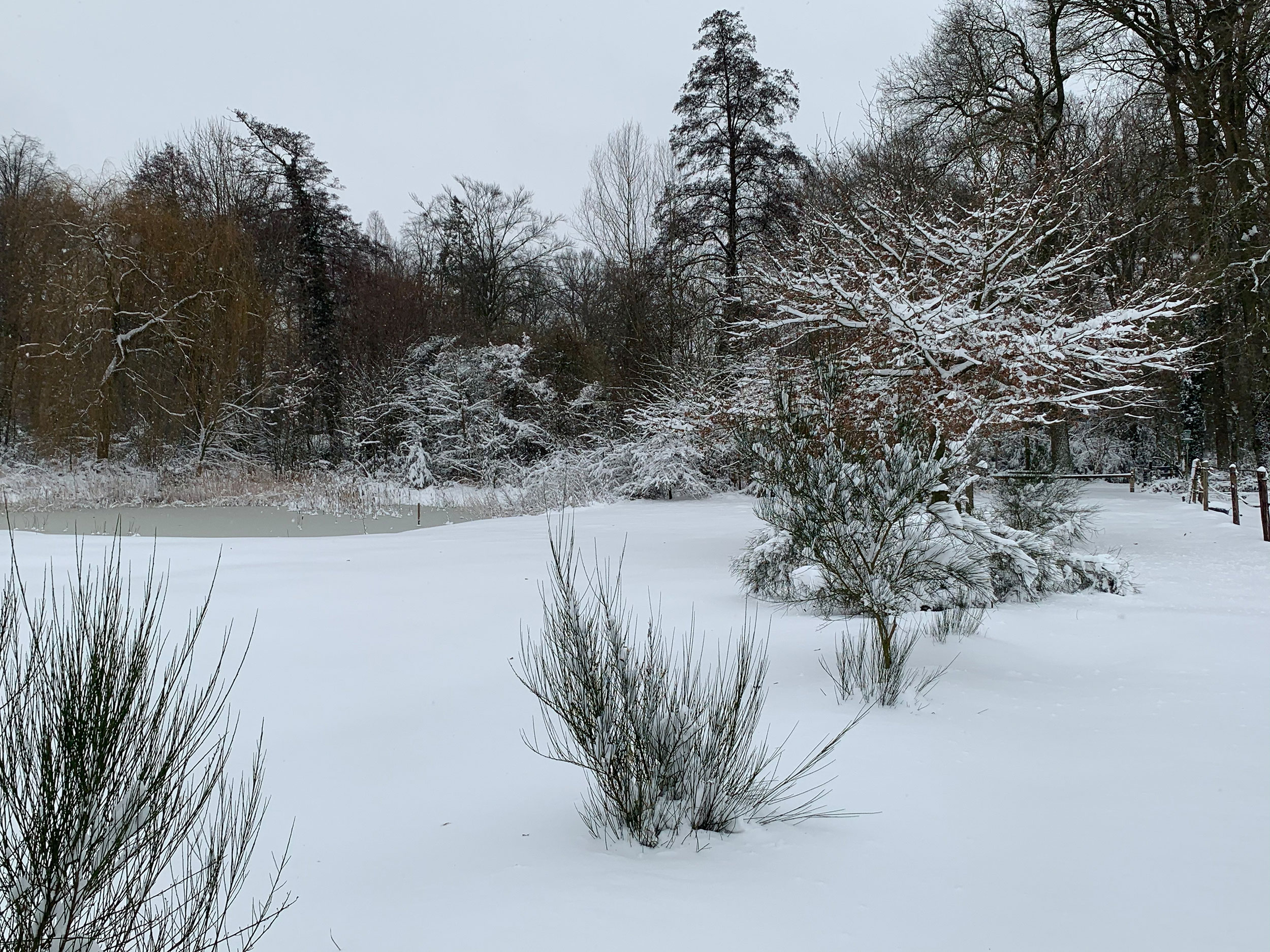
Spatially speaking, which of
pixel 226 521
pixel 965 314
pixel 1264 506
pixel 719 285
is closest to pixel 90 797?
pixel 965 314

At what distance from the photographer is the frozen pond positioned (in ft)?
45.8

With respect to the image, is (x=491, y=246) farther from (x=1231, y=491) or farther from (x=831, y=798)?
(x=831, y=798)

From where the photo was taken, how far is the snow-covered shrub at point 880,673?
4648 millimetres

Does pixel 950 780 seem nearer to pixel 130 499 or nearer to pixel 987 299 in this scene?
pixel 987 299

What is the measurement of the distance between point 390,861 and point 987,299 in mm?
9777

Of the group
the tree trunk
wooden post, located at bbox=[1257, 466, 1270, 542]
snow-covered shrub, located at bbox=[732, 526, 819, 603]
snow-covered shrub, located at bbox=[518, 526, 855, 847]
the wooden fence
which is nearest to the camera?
snow-covered shrub, located at bbox=[518, 526, 855, 847]

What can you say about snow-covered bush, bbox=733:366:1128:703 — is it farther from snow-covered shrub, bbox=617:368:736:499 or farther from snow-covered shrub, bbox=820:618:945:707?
snow-covered shrub, bbox=617:368:736:499

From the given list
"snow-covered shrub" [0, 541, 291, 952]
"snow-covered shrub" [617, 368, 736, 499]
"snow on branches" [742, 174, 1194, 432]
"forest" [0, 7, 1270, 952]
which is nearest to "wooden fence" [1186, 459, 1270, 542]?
"forest" [0, 7, 1270, 952]

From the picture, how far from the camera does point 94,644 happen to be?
1883 mm

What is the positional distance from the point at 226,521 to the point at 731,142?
15.3 meters

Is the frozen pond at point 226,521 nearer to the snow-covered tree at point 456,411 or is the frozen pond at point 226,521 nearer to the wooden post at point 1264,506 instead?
the snow-covered tree at point 456,411

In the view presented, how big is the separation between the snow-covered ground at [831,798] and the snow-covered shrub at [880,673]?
126mm

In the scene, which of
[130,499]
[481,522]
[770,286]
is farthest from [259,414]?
[770,286]

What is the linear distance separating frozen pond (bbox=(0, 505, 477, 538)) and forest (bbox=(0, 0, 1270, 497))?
3.22 metres
